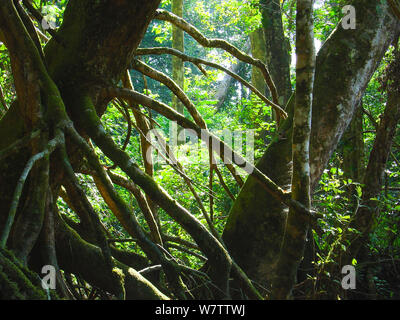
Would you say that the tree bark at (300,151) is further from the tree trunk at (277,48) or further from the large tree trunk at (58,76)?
the tree trunk at (277,48)

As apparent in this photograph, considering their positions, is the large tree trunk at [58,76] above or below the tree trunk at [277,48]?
below

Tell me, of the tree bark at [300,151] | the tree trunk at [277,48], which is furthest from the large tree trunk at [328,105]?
the tree trunk at [277,48]

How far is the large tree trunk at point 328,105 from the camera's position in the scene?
3283mm

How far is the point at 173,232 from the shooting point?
7.33 m

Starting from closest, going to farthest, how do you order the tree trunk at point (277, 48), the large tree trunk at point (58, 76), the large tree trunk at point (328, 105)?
1. the large tree trunk at point (58, 76)
2. the large tree trunk at point (328, 105)
3. the tree trunk at point (277, 48)

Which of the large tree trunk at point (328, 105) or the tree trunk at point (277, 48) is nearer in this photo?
the large tree trunk at point (328, 105)

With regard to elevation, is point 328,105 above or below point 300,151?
above

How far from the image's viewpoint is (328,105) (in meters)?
3.28

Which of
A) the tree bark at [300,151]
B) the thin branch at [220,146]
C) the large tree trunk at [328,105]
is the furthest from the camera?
the large tree trunk at [328,105]

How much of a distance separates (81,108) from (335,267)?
2384mm

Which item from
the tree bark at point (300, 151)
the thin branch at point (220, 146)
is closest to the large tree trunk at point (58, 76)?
the thin branch at point (220, 146)

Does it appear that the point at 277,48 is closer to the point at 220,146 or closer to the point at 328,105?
the point at 328,105

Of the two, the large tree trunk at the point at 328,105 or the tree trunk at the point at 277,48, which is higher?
the tree trunk at the point at 277,48

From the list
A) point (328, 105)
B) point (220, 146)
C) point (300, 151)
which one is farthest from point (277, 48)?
point (300, 151)
